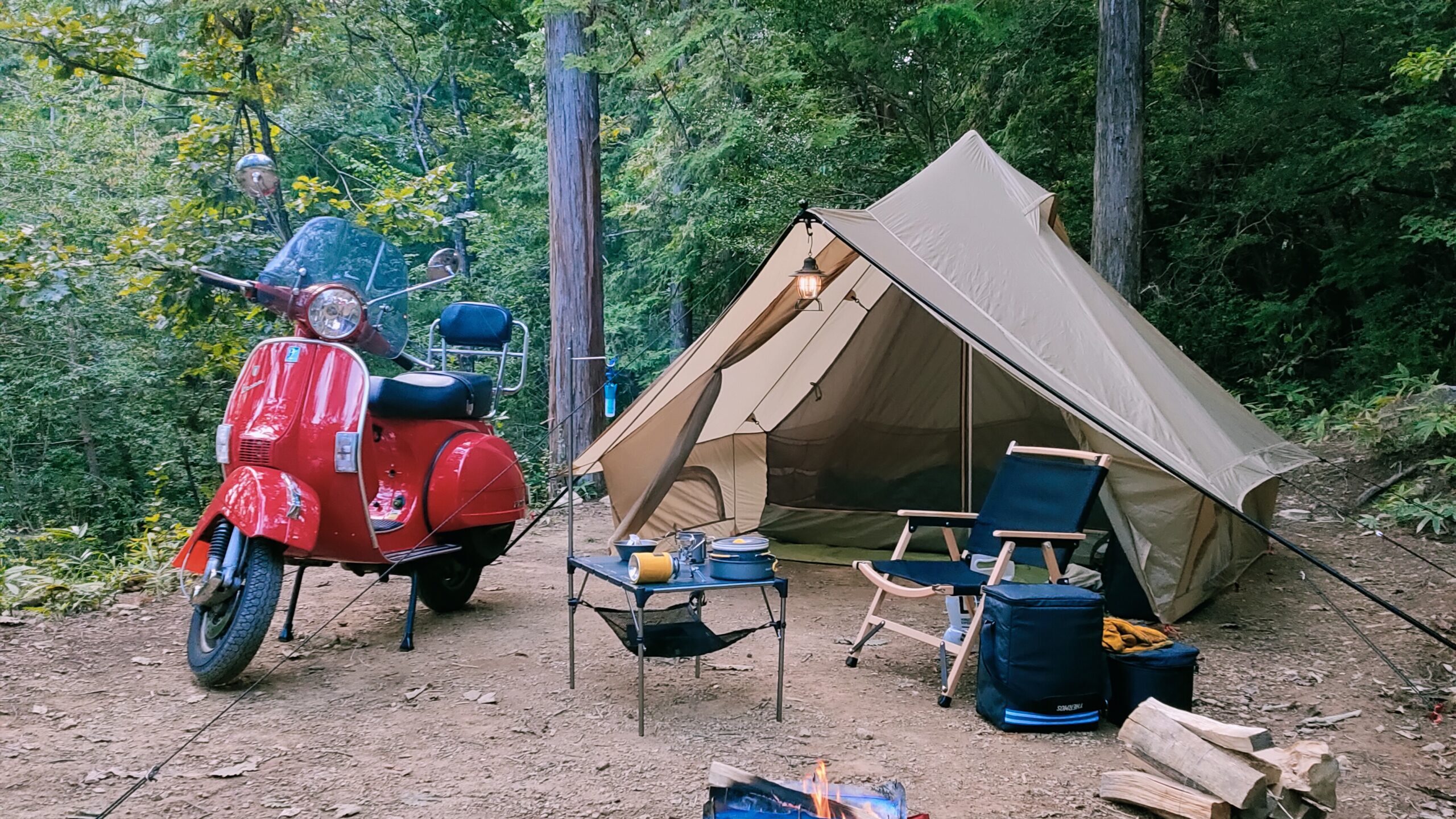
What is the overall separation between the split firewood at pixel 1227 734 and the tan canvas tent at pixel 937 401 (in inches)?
34.9

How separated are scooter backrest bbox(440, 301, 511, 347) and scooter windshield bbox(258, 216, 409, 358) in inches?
10.5

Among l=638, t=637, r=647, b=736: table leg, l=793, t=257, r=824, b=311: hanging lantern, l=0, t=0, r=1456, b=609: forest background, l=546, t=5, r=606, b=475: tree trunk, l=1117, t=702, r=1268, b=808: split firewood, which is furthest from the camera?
l=546, t=5, r=606, b=475: tree trunk

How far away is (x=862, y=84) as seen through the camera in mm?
7840

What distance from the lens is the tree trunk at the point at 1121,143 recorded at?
570cm

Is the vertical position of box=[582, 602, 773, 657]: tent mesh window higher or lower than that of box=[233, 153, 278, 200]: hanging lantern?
lower

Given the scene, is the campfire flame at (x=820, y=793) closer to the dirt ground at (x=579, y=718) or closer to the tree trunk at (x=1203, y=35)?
the dirt ground at (x=579, y=718)

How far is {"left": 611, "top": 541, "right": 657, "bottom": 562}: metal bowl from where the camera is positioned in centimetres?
306

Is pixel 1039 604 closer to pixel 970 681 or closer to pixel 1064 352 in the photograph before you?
pixel 970 681

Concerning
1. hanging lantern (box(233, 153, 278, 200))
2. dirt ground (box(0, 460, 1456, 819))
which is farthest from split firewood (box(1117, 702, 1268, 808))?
hanging lantern (box(233, 153, 278, 200))

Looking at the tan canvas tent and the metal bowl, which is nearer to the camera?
the metal bowl

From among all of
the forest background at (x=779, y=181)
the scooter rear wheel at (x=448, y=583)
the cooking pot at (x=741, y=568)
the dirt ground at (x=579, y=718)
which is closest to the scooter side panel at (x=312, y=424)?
the dirt ground at (x=579, y=718)

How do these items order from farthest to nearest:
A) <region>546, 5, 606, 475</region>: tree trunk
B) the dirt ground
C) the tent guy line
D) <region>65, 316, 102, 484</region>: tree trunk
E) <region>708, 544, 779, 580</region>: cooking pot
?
<region>65, 316, 102, 484</region>: tree trunk, <region>546, 5, 606, 475</region>: tree trunk, the tent guy line, <region>708, 544, 779, 580</region>: cooking pot, the dirt ground

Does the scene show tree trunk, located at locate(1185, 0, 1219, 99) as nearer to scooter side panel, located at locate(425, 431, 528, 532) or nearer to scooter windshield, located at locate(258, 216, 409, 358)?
scooter side panel, located at locate(425, 431, 528, 532)

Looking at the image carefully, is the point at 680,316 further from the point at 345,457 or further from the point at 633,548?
the point at 633,548
